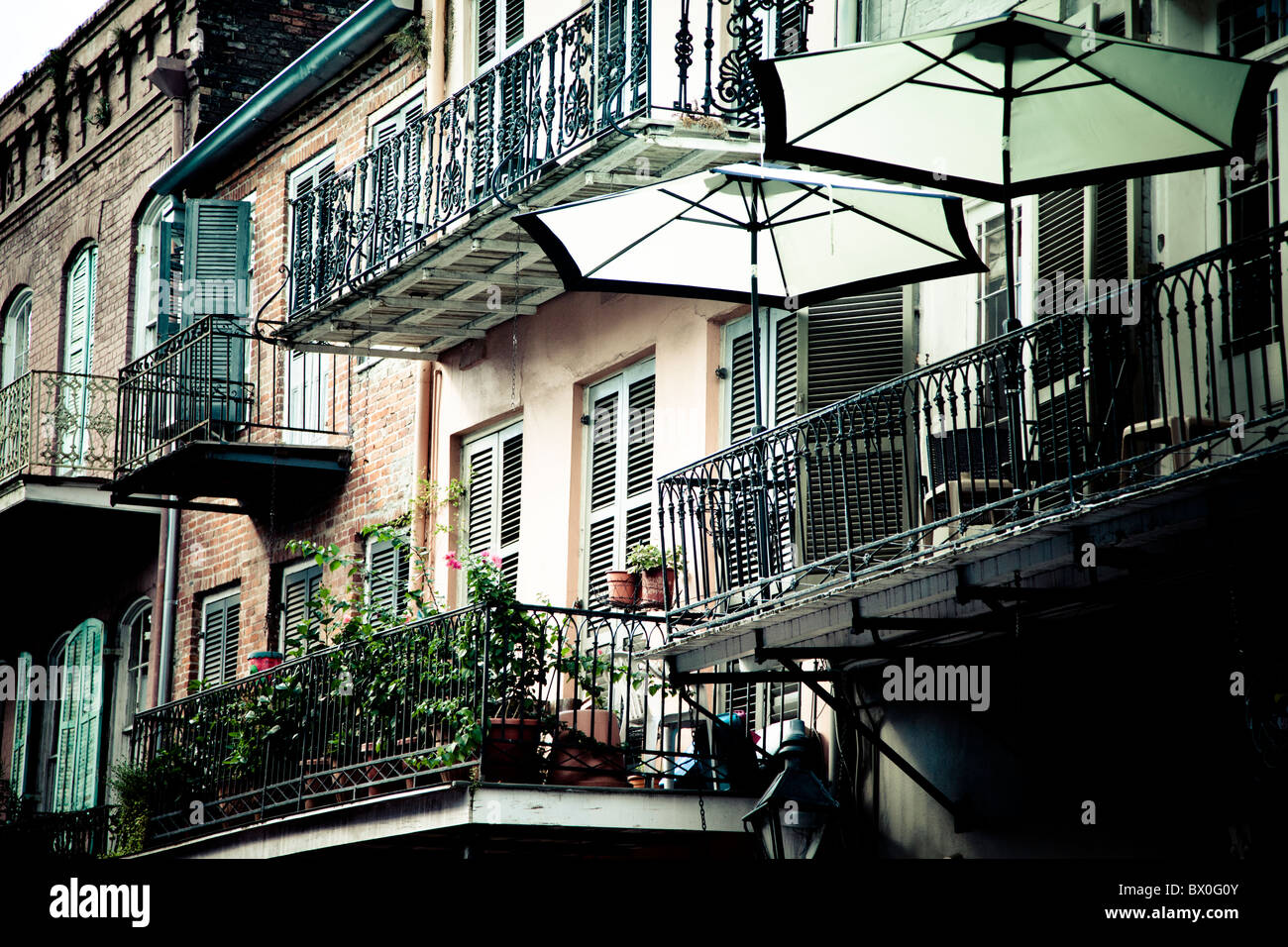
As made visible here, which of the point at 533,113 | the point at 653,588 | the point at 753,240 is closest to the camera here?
the point at 753,240

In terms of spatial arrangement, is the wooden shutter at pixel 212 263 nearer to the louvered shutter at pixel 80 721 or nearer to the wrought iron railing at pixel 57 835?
the louvered shutter at pixel 80 721

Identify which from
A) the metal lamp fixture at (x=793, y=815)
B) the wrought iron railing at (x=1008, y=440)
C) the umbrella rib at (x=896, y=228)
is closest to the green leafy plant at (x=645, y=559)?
the wrought iron railing at (x=1008, y=440)

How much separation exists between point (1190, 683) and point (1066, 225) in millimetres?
2833

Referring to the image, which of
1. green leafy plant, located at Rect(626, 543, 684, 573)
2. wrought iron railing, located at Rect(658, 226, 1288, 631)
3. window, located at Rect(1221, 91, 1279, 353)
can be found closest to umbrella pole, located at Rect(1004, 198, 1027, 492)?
wrought iron railing, located at Rect(658, 226, 1288, 631)

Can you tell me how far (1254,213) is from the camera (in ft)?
33.7

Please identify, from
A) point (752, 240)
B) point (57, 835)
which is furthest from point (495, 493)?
point (57, 835)

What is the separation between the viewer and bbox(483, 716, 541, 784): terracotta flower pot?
40.6 feet

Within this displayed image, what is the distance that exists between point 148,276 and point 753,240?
11620 mm

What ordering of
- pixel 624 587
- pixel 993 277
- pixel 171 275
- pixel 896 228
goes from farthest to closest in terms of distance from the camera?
pixel 171 275, pixel 624 587, pixel 993 277, pixel 896 228

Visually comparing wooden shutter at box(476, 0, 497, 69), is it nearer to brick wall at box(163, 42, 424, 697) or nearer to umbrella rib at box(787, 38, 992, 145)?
brick wall at box(163, 42, 424, 697)

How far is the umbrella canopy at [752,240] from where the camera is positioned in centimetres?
1159

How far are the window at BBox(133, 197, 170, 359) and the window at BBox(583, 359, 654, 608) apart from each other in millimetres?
7843

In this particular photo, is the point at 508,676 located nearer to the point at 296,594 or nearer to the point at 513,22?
the point at 296,594
